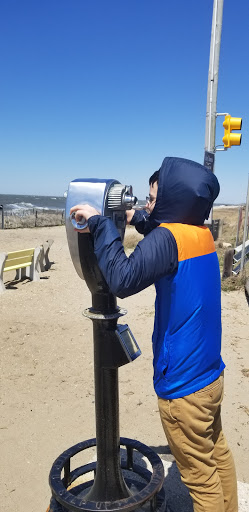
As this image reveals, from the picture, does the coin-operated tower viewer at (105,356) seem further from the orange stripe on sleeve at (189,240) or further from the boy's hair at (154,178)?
the orange stripe on sleeve at (189,240)

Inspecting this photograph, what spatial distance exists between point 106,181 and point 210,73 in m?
5.03

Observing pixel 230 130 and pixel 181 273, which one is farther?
pixel 230 130

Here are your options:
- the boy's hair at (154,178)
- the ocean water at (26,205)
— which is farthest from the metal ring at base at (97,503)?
the ocean water at (26,205)

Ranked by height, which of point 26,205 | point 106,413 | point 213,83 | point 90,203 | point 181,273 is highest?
point 213,83

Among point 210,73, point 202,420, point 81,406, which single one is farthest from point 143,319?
point 202,420

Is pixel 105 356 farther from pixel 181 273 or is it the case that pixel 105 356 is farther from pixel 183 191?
pixel 183 191

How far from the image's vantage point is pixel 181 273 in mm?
1572

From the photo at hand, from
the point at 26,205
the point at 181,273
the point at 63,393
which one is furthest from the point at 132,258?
the point at 26,205

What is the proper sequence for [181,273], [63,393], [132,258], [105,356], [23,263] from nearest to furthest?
[132,258] → [181,273] → [105,356] → [63,393] → [23,263]

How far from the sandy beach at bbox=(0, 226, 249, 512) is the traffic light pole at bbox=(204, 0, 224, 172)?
2.28 meters

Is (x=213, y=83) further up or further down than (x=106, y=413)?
further up

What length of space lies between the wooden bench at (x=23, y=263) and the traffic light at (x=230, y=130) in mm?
3869

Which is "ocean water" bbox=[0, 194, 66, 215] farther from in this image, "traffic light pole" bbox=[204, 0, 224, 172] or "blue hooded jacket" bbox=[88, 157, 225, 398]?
"blue hooded jacket" bbox=[88, 157, 225, 398]

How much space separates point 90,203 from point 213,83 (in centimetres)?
504
